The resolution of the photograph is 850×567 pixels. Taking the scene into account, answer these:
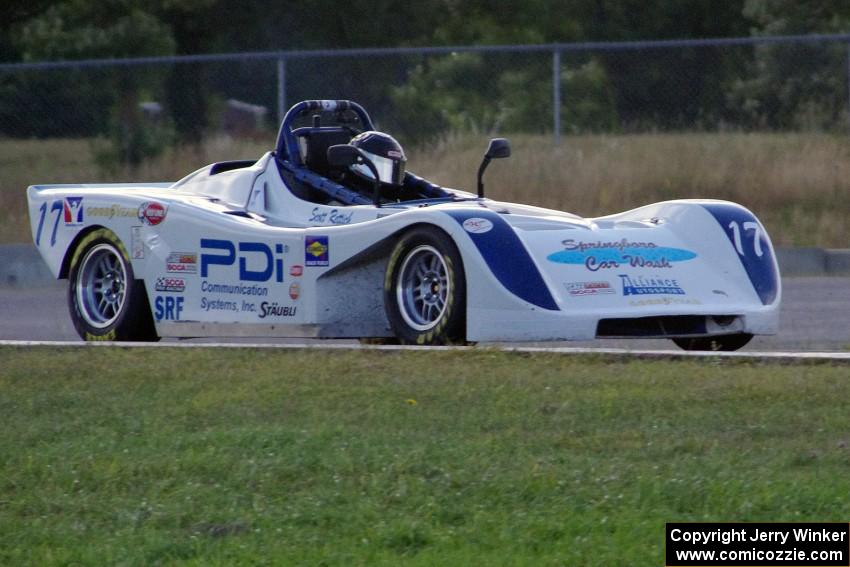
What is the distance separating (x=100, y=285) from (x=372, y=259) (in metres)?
2.29

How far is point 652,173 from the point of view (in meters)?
18.5

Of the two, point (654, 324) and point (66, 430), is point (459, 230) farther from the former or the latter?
point (66, 430)

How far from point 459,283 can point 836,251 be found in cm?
794

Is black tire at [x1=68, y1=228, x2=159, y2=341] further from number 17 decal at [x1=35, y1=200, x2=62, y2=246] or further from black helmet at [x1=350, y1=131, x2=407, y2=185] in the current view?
black helmet at [x1=350, y1=131, x2=407, y2=185]

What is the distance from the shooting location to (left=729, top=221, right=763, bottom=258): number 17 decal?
889 cm

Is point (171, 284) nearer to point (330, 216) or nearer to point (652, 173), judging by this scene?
point (330, 216)

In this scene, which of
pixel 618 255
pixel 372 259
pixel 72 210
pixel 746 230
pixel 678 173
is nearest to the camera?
pixel 618 255

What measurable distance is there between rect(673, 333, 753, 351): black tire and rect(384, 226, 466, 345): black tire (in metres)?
1.51

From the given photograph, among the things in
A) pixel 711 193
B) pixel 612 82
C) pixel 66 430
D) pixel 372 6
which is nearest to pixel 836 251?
pixel 711 193

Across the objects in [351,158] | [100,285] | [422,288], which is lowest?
[100,285]

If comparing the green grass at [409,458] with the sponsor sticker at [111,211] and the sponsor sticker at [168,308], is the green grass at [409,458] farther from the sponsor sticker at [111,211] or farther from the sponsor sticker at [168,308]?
the sponsor sticker at [111,211]

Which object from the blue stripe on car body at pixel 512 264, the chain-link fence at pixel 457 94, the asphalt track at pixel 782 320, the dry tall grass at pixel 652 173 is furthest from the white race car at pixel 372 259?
the chain-link fence at pixel 457 94

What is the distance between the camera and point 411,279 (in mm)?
8586

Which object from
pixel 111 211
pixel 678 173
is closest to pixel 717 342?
pixel 111 211
